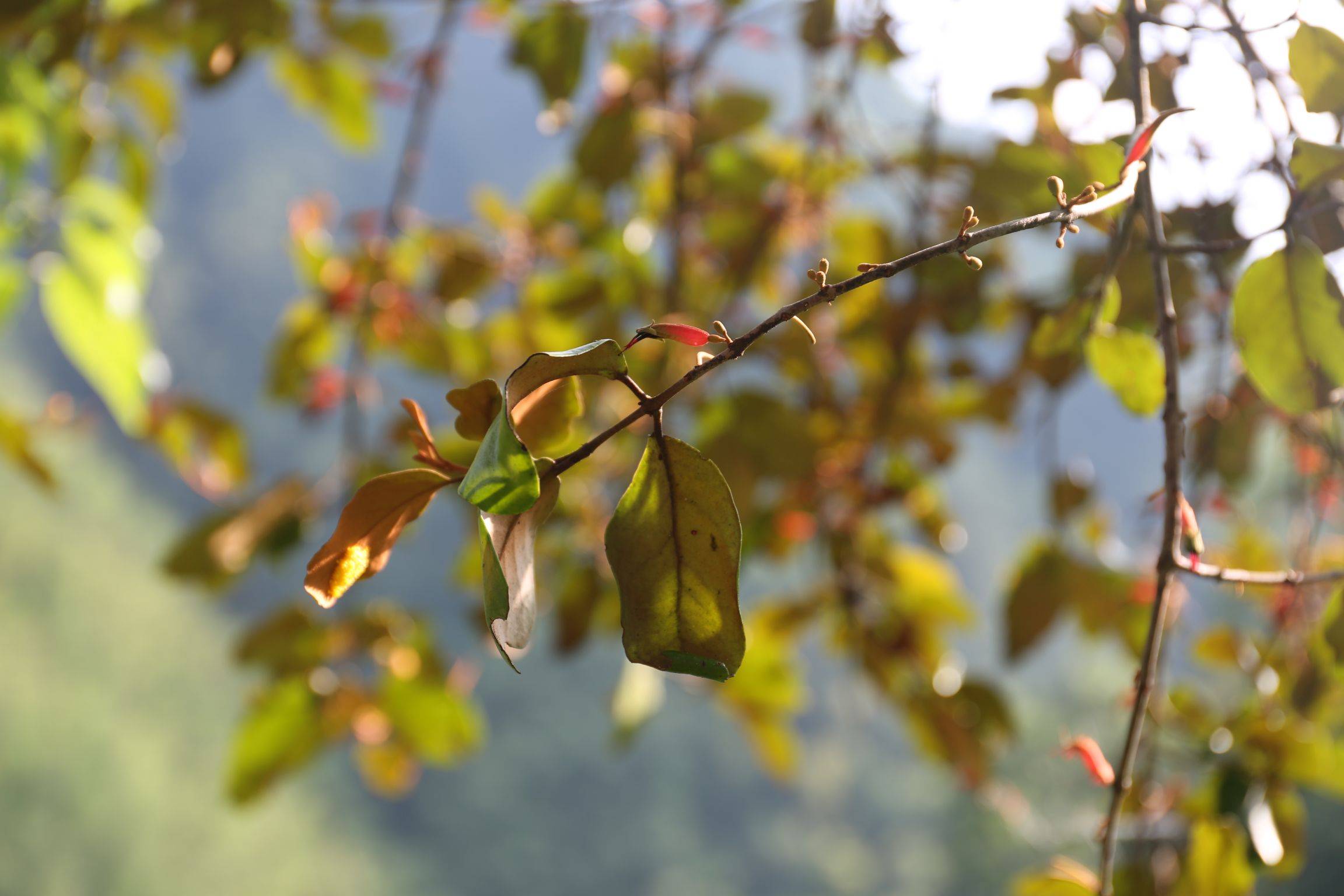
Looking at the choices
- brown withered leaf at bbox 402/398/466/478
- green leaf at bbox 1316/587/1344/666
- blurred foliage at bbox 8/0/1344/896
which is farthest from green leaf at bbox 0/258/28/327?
green leaf at bbox 1316/587/1344/666

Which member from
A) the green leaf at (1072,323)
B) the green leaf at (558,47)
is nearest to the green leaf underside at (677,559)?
the green leaf at (1072,323)

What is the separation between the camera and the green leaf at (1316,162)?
184mm

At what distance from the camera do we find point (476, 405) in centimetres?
16

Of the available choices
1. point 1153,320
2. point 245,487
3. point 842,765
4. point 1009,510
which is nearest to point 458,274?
point 245,487

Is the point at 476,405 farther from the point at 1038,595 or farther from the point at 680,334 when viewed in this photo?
the point at 1038,595

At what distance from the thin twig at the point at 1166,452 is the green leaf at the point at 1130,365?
0.10 feet

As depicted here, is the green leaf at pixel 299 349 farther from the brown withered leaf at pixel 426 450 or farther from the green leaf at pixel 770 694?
the brown withered leaf at pixel 426 450

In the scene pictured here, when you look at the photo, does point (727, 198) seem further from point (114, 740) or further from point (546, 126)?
point (114, 740)

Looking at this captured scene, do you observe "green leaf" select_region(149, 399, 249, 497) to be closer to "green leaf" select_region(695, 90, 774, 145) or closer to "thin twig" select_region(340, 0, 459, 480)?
"thin twig" select_region(340, 0, 459, 480)

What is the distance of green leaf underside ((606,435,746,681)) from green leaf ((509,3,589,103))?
315 mm

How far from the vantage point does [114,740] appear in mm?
5156

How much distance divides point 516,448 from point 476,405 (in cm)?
4

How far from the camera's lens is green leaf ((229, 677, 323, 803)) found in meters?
0.45

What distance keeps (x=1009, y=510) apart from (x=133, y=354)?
923cm
